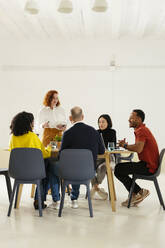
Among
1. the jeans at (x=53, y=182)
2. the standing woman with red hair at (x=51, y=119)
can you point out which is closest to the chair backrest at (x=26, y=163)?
the jeans at (x=53, y=182)

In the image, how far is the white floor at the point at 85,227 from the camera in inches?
114

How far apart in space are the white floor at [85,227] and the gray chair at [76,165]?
0.44 m

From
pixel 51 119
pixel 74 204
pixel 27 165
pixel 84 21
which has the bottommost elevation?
pixel 74 204

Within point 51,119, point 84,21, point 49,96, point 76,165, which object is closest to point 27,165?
point 76,165

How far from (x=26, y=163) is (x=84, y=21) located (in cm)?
382

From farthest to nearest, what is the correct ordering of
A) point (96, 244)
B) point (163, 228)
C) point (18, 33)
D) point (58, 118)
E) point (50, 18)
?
point (18, 33) < point (50, 18) < point (58, 118) < point (163, 228) < point (96, 244)

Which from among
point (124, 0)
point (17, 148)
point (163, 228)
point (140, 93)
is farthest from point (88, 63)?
point (163, 228)

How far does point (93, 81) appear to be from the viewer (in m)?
7.71

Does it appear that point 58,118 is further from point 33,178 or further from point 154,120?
point 154,120

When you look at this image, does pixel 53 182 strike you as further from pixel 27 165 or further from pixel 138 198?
pixel 138 198

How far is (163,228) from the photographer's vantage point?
3328 mm

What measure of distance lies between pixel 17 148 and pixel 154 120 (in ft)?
15.2

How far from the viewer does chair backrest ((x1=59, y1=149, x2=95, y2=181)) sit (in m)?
3.58

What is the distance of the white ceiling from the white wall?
27cm
